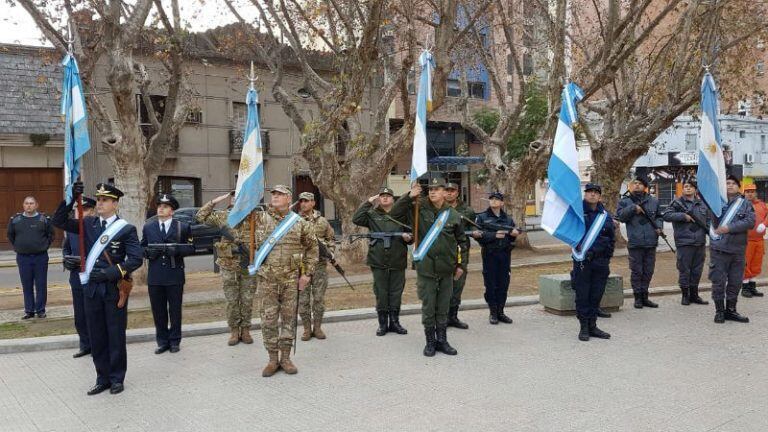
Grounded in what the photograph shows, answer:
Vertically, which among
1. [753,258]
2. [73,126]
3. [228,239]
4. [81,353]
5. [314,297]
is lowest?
[81,353]

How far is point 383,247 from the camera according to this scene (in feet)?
24.4

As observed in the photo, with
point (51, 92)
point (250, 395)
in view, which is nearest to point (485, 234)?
point (250, 395)

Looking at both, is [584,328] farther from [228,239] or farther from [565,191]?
[228,239]

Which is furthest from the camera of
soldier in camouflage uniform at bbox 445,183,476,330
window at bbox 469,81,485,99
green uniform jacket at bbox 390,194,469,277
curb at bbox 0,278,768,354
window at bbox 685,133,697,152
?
window at bbox 685,133,697,152

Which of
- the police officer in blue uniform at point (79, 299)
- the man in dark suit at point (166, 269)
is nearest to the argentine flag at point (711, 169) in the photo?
the man in dark suit at point (166, 269)

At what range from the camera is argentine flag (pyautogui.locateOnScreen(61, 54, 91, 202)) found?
585cm

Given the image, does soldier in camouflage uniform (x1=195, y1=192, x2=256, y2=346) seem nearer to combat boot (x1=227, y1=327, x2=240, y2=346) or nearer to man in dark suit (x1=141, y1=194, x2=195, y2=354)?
combat boot (x1=227, y1=327, x2=240, y2=346)

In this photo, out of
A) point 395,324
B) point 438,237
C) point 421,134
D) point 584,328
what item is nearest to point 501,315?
point 584,328

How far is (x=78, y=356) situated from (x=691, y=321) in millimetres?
7667

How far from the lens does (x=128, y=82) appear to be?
419 inches

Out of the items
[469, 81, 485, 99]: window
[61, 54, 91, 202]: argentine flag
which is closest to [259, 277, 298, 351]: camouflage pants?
[61, 54, 91, 202]: argentine flag

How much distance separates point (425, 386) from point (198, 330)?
3455 mm

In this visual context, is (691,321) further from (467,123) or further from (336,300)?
(467,123)

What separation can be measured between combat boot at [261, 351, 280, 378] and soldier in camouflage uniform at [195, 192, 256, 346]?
1.28 metres
